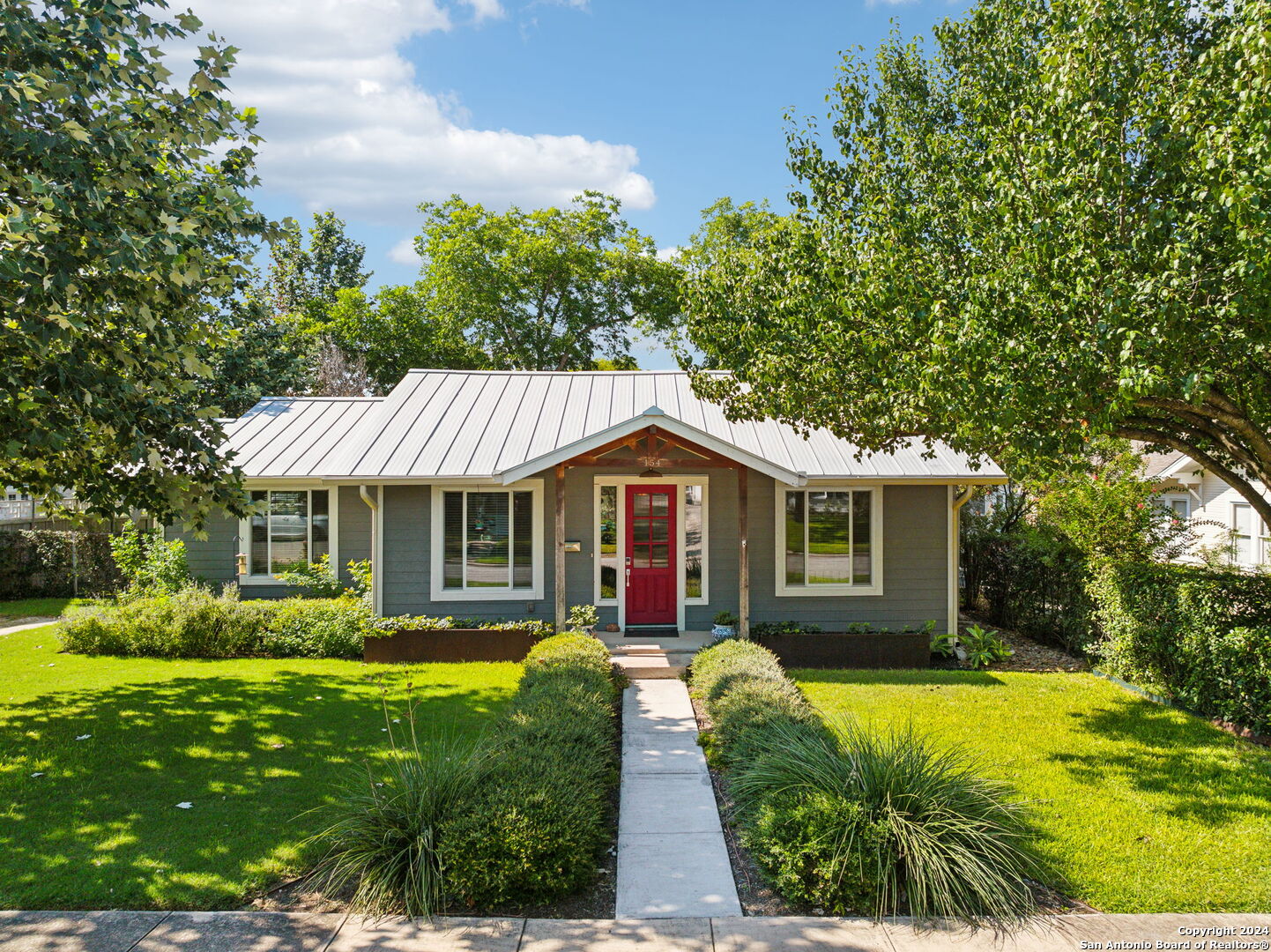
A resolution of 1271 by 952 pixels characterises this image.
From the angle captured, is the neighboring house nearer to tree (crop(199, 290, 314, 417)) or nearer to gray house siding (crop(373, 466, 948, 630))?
gray house siding (crop(373, 466, 948, 630))

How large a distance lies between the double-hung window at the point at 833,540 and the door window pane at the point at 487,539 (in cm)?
450

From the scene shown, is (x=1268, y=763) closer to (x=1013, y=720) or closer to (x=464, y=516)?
(x=1013, y=720)

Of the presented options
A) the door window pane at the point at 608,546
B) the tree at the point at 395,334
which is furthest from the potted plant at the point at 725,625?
the tree at the point at 395,334

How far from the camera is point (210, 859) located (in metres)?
5.06

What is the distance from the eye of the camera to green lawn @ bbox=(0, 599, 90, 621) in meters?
15.2

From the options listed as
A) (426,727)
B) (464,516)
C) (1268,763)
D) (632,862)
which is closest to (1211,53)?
(1268,763)

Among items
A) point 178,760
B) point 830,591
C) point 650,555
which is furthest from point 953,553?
point 178,760

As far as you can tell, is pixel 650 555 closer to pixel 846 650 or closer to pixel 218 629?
pixel 846 650

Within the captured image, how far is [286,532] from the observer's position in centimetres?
1332

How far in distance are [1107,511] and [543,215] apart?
25448 mm

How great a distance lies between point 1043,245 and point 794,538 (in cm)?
684

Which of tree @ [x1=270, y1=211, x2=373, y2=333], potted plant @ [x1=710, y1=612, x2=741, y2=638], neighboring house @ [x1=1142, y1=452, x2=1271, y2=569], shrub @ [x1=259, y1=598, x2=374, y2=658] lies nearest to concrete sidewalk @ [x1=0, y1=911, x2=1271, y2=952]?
potted plant @ [x1=710, y1=612, x2=741, y2=638]

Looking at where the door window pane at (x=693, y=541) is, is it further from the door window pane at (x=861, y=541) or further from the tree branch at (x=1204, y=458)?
the tree branch at (x=1204, y=458)

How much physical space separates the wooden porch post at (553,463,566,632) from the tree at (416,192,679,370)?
69.7 ft
